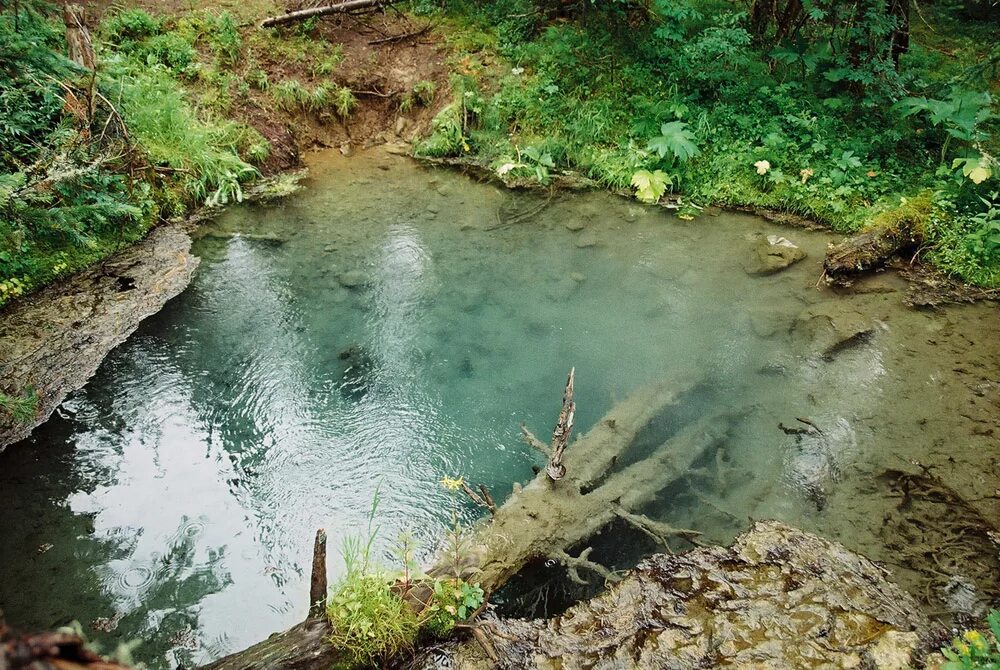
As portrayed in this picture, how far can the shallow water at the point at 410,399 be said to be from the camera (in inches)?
171

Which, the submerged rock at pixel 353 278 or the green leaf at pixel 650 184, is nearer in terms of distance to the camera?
the submerged rock at pixel 353 278

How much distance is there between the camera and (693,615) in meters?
3.53

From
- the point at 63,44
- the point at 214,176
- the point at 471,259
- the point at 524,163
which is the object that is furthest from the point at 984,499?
the point at 63,44

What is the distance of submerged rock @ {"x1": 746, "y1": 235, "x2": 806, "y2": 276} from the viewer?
24.6ft

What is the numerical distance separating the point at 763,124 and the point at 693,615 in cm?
815

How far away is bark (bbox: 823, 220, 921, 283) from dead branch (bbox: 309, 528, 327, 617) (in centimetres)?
682

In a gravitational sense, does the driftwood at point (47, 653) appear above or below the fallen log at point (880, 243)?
above

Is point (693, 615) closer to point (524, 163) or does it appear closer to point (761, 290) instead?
point (761, 290)

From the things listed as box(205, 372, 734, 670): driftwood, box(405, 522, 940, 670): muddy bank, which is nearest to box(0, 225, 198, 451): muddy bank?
box(205, 372, 734, 670): driftwood

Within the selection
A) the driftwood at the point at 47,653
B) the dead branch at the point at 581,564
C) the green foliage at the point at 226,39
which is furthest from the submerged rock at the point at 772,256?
the green foliage at the point at 226,39

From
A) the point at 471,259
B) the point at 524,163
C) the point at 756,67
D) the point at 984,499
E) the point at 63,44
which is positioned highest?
the point at 63,44

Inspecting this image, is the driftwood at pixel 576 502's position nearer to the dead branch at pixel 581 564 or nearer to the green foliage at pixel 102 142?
the dead branch at pixel 581 564

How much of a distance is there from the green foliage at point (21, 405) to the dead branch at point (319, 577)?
134 inches

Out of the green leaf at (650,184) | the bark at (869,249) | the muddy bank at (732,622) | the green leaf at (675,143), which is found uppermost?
the green leaf at (675,143)
